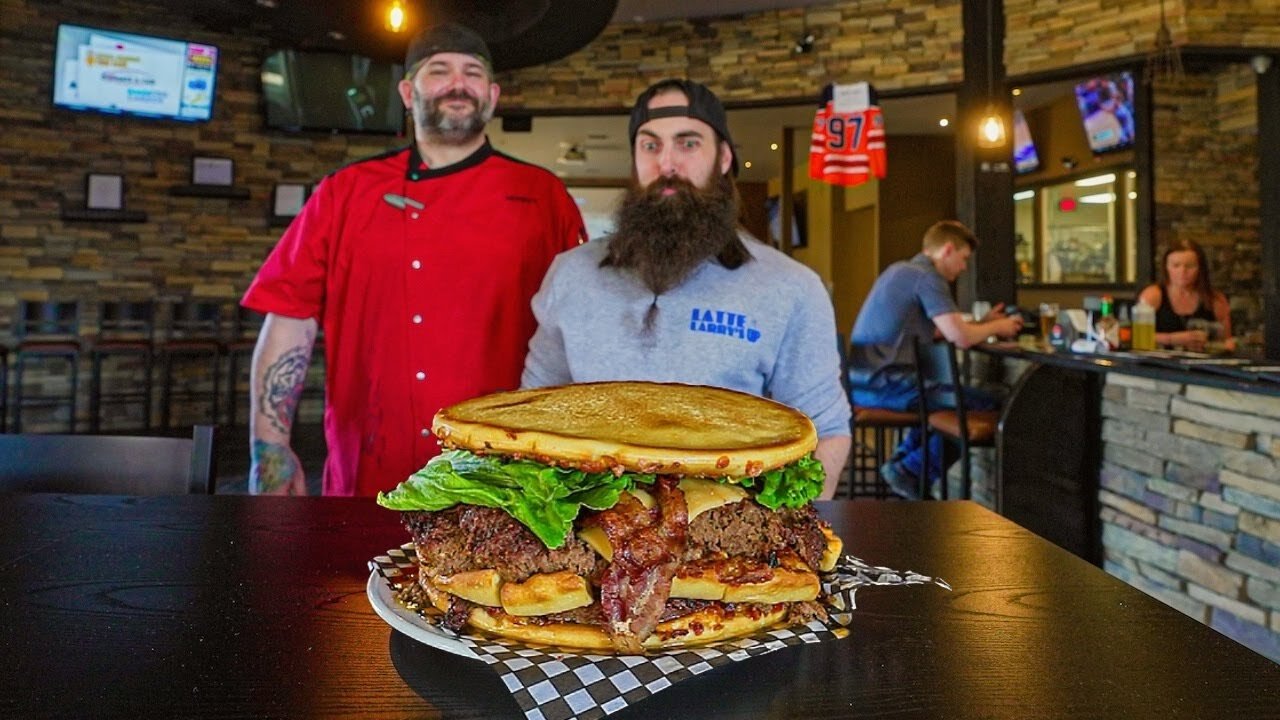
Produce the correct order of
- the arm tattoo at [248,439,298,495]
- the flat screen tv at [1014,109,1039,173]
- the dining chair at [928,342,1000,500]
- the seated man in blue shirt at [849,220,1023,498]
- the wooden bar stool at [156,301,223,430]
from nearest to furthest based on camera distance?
1. the arm tattoo at [248,439,298,495]
2. the dining chair at [928,342,1000,500]
3. the seated man in blue shirt at [849,220,1023,498]
4. the wooden bar stool at [156,301,223,430]
5. the flat screen tv at [1014,109,1039,173]

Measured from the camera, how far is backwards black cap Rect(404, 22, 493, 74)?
2.14m

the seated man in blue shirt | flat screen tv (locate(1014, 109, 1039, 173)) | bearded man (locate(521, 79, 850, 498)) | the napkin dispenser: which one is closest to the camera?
bearded man (locate(521, 79, 850, 498))

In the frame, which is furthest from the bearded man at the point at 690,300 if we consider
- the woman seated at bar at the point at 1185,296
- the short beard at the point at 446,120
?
the woman seated at bar at the point at 1185,296

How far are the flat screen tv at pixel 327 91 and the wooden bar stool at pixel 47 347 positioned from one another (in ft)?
8.04

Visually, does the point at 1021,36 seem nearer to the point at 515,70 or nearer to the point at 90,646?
the point at 515,70

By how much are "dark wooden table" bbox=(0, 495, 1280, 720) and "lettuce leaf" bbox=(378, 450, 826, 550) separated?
0.14m

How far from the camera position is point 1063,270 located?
377 inches

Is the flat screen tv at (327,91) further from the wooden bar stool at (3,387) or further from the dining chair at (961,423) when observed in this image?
the dining chair at (961,423)

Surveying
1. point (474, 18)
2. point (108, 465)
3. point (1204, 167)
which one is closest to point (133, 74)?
point (474, 18)

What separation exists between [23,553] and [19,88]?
839 centimetres

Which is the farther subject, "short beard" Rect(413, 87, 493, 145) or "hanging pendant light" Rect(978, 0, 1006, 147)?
"hanging pendant light" Rect(978, 0, 1006, 147)

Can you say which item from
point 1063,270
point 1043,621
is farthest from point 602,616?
point 1063,270

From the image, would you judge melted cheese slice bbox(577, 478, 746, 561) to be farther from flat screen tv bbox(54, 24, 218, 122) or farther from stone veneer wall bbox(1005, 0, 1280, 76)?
flat screen tv bbox(54, 24, 218, 122)

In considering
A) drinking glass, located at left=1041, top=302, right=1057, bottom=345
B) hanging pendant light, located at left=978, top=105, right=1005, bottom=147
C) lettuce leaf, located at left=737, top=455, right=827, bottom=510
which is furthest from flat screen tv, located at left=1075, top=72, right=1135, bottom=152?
lettuce leaf, located at left=737, top=455, right=827, bottom=510
